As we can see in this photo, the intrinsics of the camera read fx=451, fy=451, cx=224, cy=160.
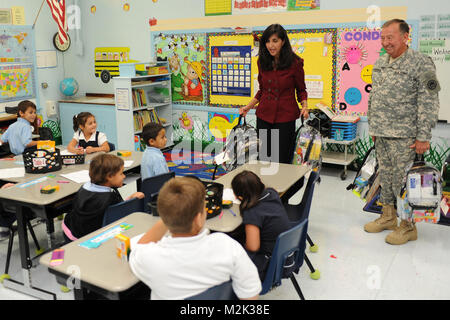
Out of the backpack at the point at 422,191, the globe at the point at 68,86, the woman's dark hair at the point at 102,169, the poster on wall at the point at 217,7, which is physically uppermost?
the poster on wall at the point at 217,7

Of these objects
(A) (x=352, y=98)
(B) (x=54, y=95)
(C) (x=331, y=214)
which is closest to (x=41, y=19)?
(B) (x=54, y=95)

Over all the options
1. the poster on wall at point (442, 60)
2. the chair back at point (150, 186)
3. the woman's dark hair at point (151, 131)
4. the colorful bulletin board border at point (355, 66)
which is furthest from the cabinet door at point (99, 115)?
the poster on wall at point (442, 60)

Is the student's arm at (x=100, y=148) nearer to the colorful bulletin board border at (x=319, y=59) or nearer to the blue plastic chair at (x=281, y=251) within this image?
the blue plastic chair at (x=281, y=251)

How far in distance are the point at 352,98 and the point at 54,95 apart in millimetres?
4702

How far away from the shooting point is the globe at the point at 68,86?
7309 mm

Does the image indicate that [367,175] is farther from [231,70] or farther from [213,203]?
[231,70]

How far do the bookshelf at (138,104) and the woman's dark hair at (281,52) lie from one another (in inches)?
109

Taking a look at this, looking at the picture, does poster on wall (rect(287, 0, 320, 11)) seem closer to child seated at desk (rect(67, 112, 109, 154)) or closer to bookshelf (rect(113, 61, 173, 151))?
bookshelf (rect(113, 61, 173, 151))

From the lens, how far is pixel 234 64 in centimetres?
640

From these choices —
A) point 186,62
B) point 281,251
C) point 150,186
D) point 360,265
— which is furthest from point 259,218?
point 186,62

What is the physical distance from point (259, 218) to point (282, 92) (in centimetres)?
192

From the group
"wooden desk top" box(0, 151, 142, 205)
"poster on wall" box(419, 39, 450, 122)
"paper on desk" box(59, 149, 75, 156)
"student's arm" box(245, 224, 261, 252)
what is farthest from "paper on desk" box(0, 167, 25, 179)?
"poster on wall" box(419, 39, 450, 122)

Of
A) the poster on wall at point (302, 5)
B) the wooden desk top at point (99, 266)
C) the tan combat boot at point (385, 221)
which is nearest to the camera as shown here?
the wooden desk top at point (99, 266)

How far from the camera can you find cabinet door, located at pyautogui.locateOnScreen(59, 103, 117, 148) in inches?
269
